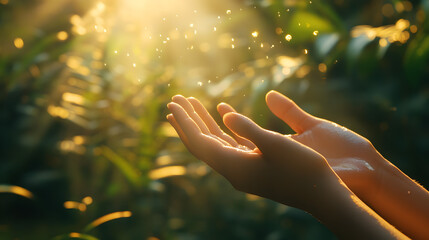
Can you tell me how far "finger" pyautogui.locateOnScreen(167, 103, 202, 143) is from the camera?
0.49 meters

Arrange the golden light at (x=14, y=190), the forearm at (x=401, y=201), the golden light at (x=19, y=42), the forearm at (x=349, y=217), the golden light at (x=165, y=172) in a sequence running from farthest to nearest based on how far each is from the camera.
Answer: the golden light at (x=19, y=42) < the golden light at (x=165, y=172) < the golden light at (x=14, y=190) < the forearm at (x=401, y=201) < the forearm at (x=349, y=217)

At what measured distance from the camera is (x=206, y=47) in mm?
1280

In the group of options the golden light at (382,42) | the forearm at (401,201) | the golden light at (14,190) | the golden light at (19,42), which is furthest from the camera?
the golden light at (19,42)

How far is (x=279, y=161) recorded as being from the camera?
0.43m

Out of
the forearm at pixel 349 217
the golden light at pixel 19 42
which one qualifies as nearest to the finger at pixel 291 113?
the forearm at pixel 349 217

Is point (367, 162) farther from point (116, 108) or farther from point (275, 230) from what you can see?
point (116, 108)

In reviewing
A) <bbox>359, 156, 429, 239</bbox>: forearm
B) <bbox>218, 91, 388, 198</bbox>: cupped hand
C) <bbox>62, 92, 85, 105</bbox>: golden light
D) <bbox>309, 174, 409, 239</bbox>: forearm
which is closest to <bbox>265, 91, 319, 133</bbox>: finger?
<bbox>218, 91, 388, 198</bbox>: cupped hand

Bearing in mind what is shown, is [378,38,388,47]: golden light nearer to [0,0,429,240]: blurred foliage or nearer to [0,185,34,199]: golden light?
[0,0,429,240]: blurred foliage

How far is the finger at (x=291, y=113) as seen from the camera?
634 millimetres

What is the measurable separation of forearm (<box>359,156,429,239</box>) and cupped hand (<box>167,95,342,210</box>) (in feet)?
0.59

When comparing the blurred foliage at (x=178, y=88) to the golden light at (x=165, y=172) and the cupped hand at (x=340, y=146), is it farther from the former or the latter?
the cupped hand at (x=340, y=146)

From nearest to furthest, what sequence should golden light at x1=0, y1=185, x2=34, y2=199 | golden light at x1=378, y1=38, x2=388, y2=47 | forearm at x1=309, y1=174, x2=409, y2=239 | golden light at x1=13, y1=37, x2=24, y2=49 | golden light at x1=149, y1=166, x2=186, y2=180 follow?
forearm at x1=309, y1=174, x2=409, y2=239 → golden light at x1=0, y1=185, x2=34, y2=199 → golden light at x1=378, y1=38, x2=388, y2=47 → golden light at x1=149, y1=166, x2=186, y2=180 → golden light at x1=13, y1=37, x2=24, y2=49

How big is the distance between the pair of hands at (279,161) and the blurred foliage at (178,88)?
31cm

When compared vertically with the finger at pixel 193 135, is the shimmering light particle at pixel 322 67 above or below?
above
